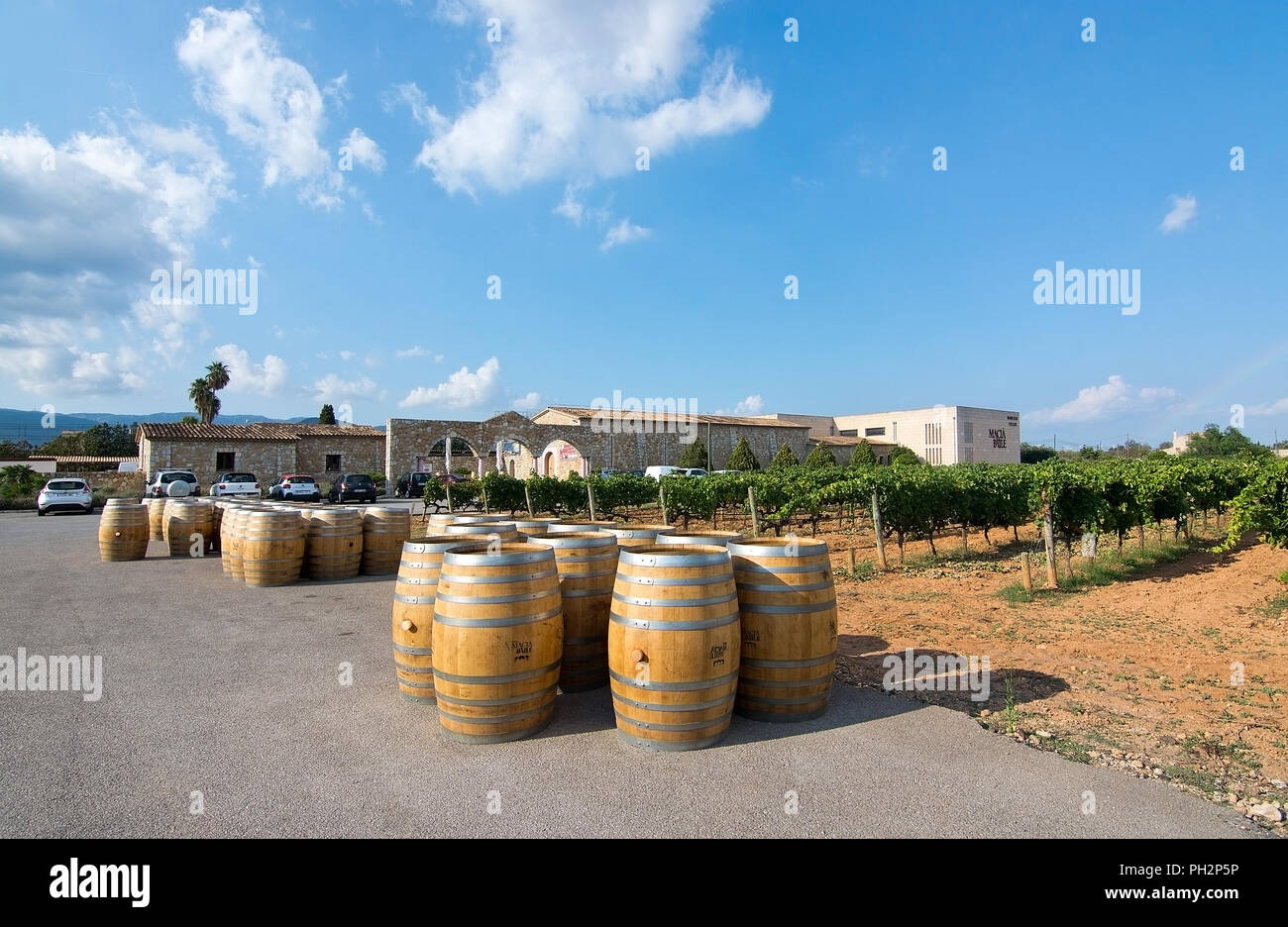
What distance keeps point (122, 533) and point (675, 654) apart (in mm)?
13398

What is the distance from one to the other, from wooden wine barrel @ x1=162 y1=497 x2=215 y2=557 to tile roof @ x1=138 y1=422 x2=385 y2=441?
26841mm

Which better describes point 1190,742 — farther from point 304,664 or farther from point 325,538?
point 325,538

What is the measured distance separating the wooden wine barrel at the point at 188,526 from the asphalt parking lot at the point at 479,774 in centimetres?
883

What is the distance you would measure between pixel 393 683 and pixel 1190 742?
5640mm

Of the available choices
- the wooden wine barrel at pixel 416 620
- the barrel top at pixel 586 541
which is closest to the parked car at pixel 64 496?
the wooden wine barrel at pixel 416 620

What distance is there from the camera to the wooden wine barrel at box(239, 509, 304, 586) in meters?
9.64

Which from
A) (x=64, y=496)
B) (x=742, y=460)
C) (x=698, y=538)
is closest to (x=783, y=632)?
(x=698, y=538)

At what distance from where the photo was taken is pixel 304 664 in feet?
19.4

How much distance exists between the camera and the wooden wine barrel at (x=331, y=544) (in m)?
10.3

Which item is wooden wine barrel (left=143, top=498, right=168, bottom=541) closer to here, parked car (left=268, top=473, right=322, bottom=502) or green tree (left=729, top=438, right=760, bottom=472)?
parked car (left=268, top=473, right=322, bottom=502)

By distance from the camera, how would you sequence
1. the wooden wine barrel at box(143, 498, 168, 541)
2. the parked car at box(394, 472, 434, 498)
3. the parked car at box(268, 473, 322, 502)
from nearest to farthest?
the wooden wine barrel at box(143, 498, 168, 541) < the parked car at box(268, 473, 322, 502) < the parked car at box(394, 472, 434, 498)
